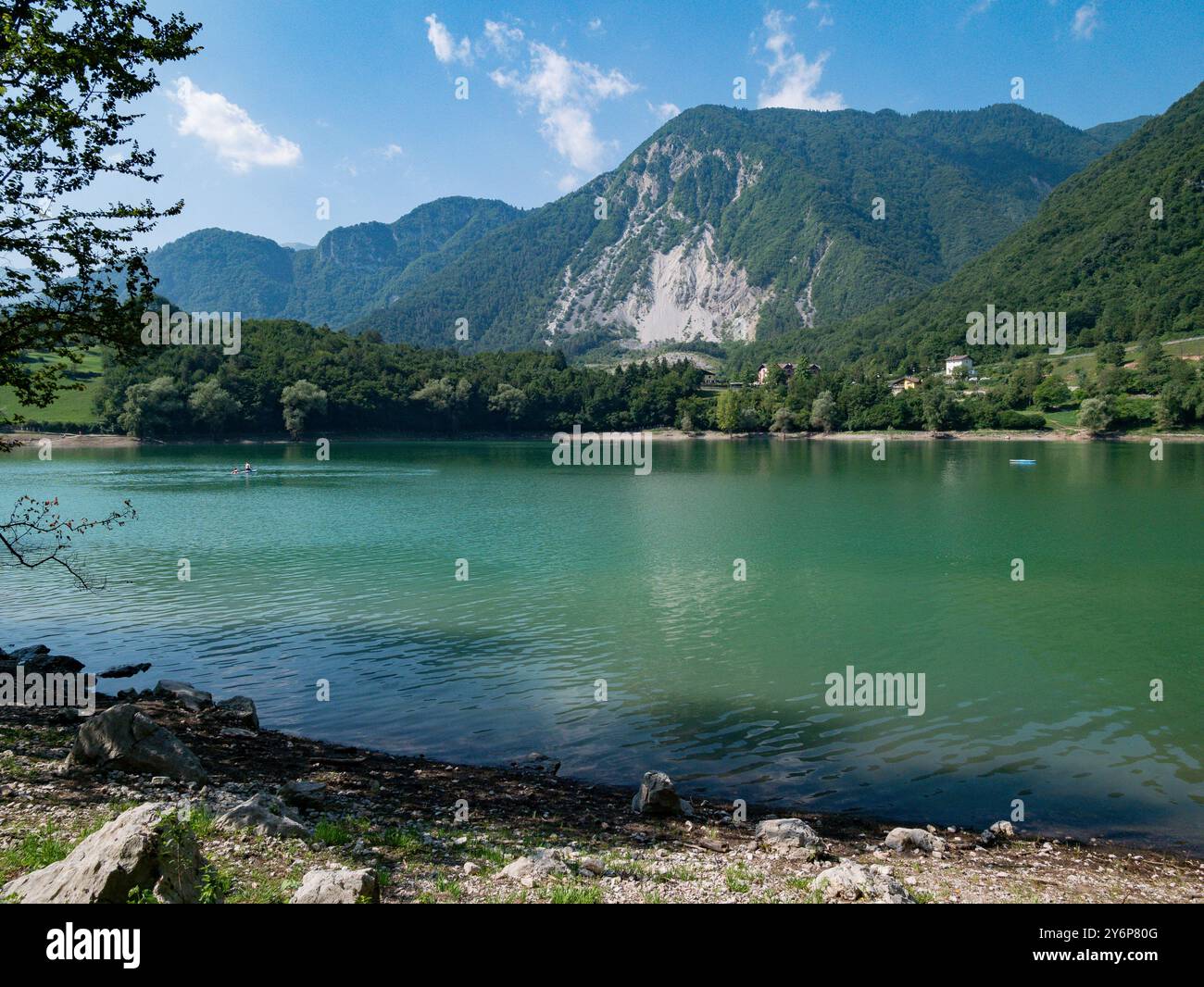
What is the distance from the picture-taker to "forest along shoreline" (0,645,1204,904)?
7.55 meters

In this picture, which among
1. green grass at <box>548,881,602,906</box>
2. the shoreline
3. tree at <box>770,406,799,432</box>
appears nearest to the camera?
green grass at <box>548,881,602,906</box>

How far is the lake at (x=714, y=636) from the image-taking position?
16078 millimetres

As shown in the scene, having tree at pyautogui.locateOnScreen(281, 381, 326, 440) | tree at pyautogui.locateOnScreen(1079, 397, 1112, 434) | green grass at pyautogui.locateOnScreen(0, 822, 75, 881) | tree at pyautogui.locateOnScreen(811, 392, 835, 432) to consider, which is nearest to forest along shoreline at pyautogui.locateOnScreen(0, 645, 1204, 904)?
green grass at pyautogui.locateOnScreen(0, 822, 75, 881)

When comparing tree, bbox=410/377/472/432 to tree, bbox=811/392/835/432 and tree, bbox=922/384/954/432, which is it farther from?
tree, bbox=922/384/954/432

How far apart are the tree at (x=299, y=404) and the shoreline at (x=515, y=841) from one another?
16070 centimetres

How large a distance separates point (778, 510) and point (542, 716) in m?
45.2

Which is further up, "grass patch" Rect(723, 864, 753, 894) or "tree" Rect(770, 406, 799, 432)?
"tree" Rect(770, 406, 799, 432)

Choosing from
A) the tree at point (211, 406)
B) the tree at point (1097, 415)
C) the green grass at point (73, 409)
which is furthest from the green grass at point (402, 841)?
the tree at point (1097, 415)

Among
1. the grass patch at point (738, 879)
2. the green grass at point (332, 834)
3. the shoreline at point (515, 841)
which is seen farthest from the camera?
the green grass at point (332, 834)

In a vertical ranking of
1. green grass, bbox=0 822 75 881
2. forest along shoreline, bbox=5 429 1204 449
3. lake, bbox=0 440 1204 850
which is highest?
forest along shoreline, bbox=5 429 1204 449

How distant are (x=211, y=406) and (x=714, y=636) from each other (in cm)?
15303

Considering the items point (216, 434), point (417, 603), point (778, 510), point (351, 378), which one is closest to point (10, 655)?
point (417, 603)

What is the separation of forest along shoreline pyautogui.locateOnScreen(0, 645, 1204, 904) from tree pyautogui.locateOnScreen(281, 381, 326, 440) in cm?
16016

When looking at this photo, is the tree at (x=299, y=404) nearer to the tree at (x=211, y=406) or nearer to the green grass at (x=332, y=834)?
the tree at (x=211, y=406)
